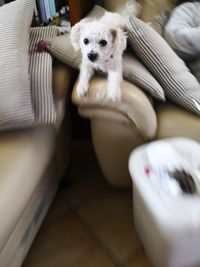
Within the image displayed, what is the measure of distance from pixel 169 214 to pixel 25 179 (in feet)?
1.44

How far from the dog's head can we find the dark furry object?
16.7 inches

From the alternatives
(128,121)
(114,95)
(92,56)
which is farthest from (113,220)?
(92,56)

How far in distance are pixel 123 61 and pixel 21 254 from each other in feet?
2.45

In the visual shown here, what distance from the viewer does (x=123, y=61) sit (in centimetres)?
107

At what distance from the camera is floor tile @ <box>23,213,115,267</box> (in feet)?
3.79

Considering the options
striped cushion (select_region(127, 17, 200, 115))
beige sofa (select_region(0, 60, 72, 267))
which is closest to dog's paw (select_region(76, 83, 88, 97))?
beige sofa (select_region(0, 60, 72, 267))

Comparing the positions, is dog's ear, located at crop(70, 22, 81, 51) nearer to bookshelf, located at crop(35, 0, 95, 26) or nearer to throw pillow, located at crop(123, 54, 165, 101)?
throw pillow, located at crop(123, 54, 165, 101)

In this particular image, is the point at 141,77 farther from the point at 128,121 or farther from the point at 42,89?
the point at 42,89

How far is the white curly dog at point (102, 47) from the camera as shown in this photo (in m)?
0.96

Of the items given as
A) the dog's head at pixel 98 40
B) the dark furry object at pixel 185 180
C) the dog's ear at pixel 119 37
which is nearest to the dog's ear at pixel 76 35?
the dog's head at pixel 98 40

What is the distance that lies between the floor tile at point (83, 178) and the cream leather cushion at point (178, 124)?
18.8 inches

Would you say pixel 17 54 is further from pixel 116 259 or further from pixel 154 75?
pixel 116 259

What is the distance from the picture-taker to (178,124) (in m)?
1.08

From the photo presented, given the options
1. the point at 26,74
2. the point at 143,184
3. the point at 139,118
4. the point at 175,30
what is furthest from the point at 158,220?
the point at 175,30
